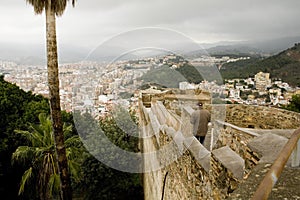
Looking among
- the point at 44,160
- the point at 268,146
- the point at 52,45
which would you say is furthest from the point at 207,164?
the point at 44,160

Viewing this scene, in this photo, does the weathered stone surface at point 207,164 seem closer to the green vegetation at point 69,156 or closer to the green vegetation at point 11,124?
the green vegetation at point 69,156

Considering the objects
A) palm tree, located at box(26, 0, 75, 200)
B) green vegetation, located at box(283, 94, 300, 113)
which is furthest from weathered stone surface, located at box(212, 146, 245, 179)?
green vegetation, located at box(283, 94, 300, 113)

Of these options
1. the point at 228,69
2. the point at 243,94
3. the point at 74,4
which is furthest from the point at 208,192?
the point at 228,69

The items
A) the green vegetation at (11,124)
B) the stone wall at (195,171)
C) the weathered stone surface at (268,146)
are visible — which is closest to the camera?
the weathered stone surface at (268,146)

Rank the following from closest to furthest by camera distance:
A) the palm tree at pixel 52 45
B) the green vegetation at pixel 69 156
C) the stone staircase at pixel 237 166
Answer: the stone staircase at pixel 237 166, the palm tree at pixel 52 45, the green vegetation at pixel 69 156

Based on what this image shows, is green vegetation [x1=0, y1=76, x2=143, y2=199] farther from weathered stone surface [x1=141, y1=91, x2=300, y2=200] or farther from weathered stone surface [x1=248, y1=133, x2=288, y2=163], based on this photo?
weathered stone surface [x1=248, y1=133, x2=288, y2=163]

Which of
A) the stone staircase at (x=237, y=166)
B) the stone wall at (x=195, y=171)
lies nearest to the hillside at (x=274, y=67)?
the stone wall at (x=195, y=171)

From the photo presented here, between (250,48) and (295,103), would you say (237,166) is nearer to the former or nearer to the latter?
(295,103)
